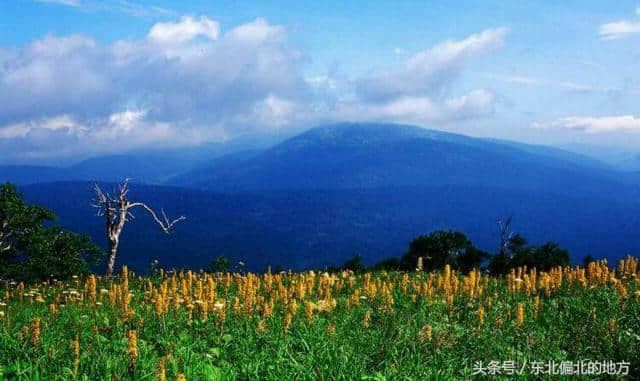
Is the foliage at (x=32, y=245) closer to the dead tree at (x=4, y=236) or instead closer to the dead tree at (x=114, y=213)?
the dead tree at (x=4, y=236)

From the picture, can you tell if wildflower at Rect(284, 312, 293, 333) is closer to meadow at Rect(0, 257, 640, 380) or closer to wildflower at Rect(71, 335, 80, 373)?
meadow at Rect(0, 257, 640, 380)

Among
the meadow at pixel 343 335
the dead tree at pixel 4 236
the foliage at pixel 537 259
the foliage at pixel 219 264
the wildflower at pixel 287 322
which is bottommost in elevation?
the foliage at pixel 537 259

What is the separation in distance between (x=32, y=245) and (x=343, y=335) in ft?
54.3

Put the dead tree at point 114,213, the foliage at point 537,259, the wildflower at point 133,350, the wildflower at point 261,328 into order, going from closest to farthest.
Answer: the wildflower at point 133,350, the wildflower at point 261,328, the dead tree at point 114,213, the foliage at point 537,259

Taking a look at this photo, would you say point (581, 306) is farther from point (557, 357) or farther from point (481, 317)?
point (557, 357)

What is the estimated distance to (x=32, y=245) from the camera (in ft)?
71.3

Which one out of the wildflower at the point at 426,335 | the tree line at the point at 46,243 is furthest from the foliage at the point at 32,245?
the wildflower at the point at 426,335

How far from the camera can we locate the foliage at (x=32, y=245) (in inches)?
827

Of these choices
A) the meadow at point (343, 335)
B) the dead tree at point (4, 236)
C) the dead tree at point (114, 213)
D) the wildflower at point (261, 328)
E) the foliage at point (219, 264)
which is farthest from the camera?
the dead tree at point (114, 213)

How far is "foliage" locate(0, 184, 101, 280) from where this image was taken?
21000mm

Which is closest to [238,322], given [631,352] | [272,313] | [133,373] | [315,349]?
[272,313]

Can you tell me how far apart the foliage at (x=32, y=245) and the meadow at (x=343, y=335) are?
7.09m

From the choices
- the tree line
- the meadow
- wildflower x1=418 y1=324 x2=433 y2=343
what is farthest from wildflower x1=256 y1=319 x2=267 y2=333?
the tree line

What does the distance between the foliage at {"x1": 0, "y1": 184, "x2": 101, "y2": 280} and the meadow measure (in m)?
7.09
